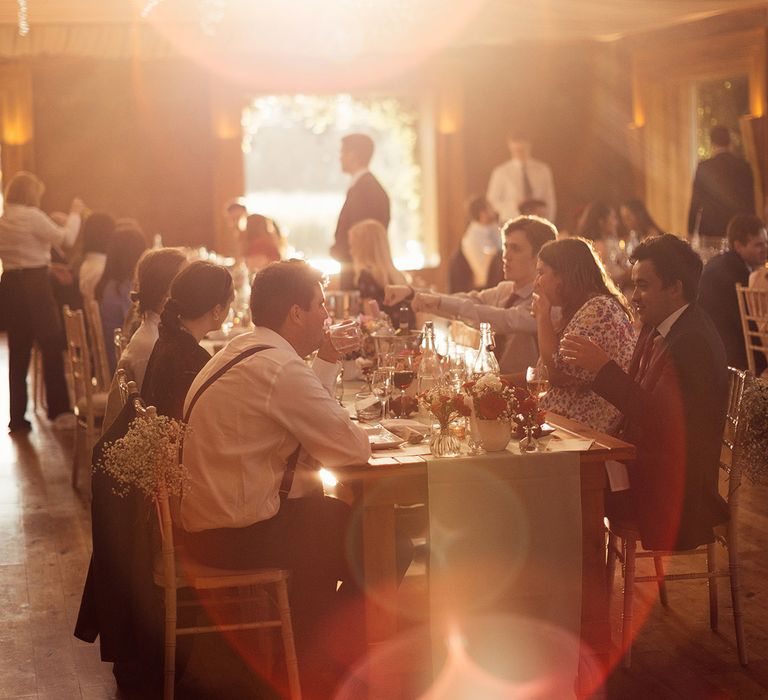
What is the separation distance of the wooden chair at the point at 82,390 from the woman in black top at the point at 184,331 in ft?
6.47

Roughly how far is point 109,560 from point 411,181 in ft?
36.6

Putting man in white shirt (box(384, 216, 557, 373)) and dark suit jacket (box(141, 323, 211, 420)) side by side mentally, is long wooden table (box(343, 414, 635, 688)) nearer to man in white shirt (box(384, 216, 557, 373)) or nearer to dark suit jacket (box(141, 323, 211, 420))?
dark suit jacket (box(141, 323, 211, 420))

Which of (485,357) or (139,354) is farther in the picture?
(139,354)

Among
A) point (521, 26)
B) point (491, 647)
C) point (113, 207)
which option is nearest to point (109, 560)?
point (491, 647)

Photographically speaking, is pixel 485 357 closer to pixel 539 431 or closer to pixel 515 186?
pixel 539 431

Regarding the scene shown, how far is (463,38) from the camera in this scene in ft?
33.9

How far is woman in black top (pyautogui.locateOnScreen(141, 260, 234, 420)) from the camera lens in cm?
344

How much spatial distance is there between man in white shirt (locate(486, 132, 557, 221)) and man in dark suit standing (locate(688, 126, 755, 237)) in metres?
2.94

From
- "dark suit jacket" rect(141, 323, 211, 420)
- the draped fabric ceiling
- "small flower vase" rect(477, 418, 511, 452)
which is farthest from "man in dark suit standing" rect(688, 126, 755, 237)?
"small flower vase" rect(477, 418, 511, 452)

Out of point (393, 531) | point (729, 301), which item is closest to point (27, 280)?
point (729, 301)

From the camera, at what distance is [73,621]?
406cm

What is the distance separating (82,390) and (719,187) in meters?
5.89

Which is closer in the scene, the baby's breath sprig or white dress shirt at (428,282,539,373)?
the baby's breath sprig

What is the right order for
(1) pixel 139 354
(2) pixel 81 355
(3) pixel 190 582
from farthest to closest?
(2) pixel 81 355, (1) pixel 139 354, (3) pixel 190 582
